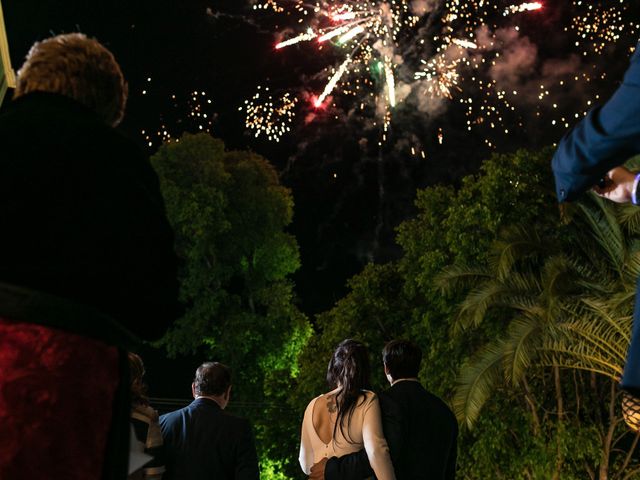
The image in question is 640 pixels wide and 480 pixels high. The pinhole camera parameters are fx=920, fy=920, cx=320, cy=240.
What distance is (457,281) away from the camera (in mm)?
19125

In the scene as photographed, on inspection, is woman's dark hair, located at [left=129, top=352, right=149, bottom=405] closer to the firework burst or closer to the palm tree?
the palm tree

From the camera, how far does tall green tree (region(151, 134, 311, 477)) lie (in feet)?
106

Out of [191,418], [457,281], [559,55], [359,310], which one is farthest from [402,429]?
[559,55]

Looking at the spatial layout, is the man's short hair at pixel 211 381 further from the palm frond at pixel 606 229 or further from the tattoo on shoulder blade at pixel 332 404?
the palm frond at pixel 606 229

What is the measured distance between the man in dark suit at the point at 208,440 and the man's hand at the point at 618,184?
4.16 meters

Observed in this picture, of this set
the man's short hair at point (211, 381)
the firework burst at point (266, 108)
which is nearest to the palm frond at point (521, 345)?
the man's short hair at point (211, 381)

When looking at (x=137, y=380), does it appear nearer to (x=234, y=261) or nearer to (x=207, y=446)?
(x=207, y=446)

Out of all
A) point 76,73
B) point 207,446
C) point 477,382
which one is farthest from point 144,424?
point 477,382

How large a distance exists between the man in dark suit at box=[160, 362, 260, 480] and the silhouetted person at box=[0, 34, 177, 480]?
371cm

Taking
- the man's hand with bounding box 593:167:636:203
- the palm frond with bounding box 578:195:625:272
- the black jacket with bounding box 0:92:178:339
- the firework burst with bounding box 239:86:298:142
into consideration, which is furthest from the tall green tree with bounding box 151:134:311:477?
the man's hand with bounding box 593:167:636:203

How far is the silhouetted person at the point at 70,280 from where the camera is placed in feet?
7.02

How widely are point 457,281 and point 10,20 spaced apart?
1727 cm

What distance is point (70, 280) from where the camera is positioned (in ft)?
7.37

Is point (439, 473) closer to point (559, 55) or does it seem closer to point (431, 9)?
point (431, 9)
